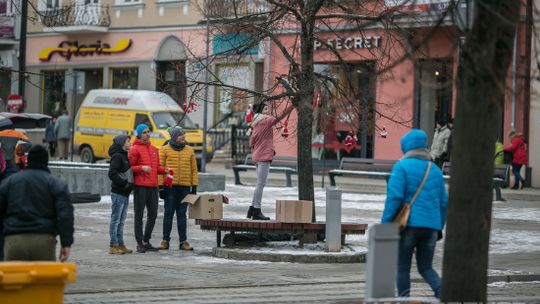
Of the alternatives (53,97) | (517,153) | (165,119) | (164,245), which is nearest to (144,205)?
(164,245)

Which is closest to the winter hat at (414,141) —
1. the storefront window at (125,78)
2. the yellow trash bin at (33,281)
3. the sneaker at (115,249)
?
the yellow trash bin at (33,281)

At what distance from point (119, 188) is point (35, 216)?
7056 millimetres

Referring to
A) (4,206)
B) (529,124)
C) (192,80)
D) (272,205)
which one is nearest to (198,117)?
(529,124)

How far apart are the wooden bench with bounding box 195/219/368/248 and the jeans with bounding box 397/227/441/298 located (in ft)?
19.7

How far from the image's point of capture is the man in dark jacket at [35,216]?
1034cm

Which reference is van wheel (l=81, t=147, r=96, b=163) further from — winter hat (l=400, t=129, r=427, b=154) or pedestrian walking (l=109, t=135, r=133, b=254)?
winter hat (l=400, t=129, r=427, b=154)

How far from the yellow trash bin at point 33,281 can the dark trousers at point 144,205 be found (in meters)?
8.47

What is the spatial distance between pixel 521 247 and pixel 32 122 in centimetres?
1061

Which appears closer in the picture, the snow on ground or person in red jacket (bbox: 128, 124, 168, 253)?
person in red jacket (bbox: 128, 124, 168, 253)

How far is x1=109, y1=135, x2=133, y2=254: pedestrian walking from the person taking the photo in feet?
57.2

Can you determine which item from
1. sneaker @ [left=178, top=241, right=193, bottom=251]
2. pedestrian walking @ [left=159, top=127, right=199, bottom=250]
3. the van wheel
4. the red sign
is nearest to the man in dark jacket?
pedestrian walking @ [left=159, top=127, right=199, bottom=250]

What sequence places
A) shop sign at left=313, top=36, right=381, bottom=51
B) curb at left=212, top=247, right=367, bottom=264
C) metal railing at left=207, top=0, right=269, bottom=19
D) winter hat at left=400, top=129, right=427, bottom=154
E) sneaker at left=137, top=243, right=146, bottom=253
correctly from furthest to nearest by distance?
metal railing at left=207, top=0, right=269, bottom=19, shop sign at left=313, top=36, right=381, bottom=51, sneaker at left=137, top=243, right=146, bottom=253, curb at left=212, top=247, right=367, bottom=264, winter hat at left=400, top=129, right=427, bottom=154

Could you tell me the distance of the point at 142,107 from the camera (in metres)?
40.6

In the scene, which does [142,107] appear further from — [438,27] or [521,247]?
[438,27]
